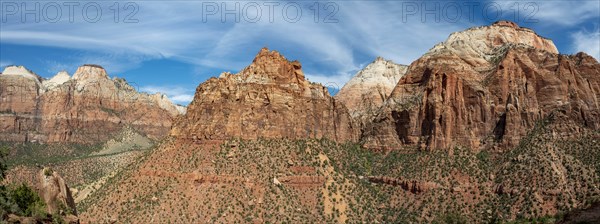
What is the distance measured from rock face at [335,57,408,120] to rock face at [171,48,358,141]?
37.1m

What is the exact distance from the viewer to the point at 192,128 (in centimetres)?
10969

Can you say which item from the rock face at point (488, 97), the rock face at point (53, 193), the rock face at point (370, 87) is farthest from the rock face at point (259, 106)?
the rock face at point (53, 193)

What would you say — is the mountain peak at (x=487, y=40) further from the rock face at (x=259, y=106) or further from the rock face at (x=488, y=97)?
the rock face at (x=259, y=106)

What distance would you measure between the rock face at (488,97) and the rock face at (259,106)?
1962cm

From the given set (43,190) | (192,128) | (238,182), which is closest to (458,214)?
(238,182)

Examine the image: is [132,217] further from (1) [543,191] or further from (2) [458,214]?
(1) [543,191]

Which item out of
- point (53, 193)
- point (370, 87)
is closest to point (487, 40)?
point (370, 87)

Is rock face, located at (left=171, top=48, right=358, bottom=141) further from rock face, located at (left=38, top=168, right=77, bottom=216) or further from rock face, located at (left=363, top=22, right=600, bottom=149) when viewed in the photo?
rock face, located at (left=38, top=168, right=77, bottom=216)

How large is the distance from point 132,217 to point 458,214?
178 ft

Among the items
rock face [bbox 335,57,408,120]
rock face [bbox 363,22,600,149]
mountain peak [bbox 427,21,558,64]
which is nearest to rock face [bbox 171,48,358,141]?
rock face [bbox 363,22,600,149]

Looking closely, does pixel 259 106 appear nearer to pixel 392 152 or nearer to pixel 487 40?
pixel 392 152

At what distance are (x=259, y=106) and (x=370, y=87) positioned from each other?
6595cm

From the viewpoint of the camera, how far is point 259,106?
10938 centimetres

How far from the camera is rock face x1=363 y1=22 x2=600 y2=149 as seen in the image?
105875 mm
